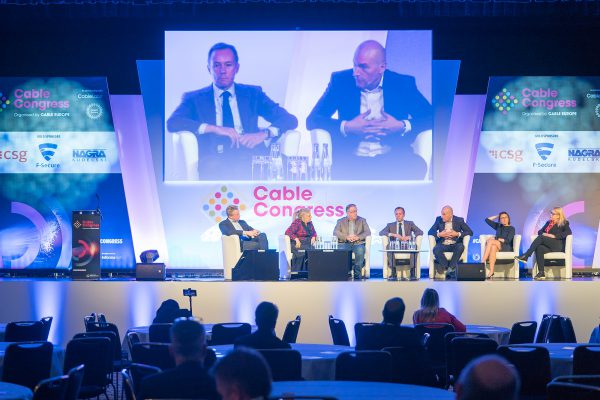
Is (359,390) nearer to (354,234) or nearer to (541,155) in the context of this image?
(354,234)

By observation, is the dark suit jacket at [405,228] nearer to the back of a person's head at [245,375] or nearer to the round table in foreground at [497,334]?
the round table in foreground at [497,334]

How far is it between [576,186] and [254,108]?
519 centimetres

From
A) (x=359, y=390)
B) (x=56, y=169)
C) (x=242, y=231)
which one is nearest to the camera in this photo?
(x=359, y=390)

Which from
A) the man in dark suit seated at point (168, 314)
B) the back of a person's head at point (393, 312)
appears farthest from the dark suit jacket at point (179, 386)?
the man in dark suit seated at point (168, 314)

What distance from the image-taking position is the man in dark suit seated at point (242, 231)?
12.7 metres

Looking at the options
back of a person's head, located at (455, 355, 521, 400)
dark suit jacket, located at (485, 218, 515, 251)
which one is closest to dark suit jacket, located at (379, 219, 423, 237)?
dark suit jacket, located at (485, 218, 515, 251)

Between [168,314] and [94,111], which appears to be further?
[94,111]

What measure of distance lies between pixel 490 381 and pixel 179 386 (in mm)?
1749

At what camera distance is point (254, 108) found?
1395 centimetres

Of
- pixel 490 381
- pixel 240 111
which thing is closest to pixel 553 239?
pixel 240 111

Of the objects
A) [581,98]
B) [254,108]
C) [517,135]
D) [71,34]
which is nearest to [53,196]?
[71,34]

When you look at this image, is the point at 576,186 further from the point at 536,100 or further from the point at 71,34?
the point at 71,34

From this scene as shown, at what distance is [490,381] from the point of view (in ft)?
8.93

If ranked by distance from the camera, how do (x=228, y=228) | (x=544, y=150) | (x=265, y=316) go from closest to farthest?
(x=265, y=316) → (x=228, y=228) → (x=544, y=150)
